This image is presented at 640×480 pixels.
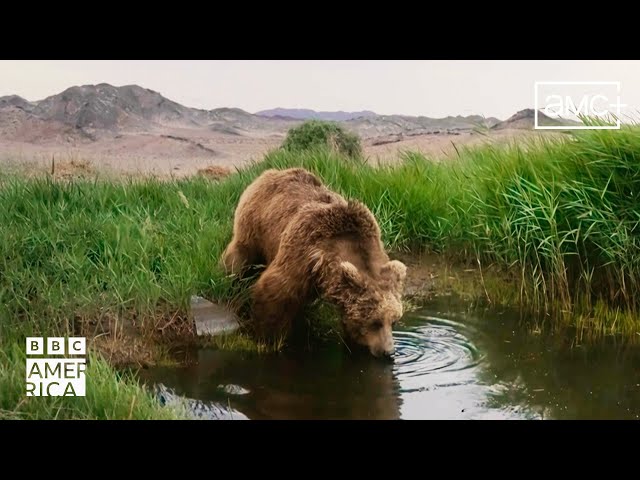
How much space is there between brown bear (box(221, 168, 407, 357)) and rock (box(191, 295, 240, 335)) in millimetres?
196

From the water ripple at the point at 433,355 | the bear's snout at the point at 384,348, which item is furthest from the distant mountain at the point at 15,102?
the water ripple at the point at 433,355

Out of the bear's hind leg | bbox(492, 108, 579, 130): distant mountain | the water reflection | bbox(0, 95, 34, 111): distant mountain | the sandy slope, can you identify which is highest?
bbox(0, 95, 34, 111): distant mountain

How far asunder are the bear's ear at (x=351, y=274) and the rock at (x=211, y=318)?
3.00ft

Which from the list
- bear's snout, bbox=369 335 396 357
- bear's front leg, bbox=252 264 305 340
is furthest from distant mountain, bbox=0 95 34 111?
bear's snout, bbox=369 335 396 357

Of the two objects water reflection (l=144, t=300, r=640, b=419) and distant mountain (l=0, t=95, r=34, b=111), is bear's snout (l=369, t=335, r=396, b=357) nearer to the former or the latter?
water reflection (l=144, t=300, r=640, b=419)

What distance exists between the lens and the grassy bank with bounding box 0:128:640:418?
5133 millimetres

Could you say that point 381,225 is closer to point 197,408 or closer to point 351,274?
point 351,274

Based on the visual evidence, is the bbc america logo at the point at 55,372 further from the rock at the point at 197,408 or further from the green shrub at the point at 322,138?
the green shrub at the point at 322,138

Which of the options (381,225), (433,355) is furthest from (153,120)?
(433,355)

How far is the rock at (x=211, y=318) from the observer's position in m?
5.25

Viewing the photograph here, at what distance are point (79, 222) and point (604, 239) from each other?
137 inches

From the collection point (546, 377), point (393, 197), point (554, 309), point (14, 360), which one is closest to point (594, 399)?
point (546, 377)

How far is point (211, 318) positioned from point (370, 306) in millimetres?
1120

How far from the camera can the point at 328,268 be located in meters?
4.87
